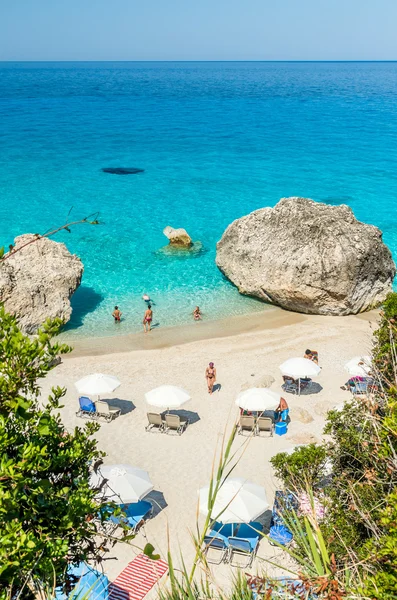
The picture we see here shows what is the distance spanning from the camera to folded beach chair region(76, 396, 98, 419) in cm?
1662

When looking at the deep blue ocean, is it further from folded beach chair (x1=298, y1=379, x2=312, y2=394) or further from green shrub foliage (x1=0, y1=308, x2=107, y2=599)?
green shrub foliage (x1=0, y1=308, x2=107, y2=599)

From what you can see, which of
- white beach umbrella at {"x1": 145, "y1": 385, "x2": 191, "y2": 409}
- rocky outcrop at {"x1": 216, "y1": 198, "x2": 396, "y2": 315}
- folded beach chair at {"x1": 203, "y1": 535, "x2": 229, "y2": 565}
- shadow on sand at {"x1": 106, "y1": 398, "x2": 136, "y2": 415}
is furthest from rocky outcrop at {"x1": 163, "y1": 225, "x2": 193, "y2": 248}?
folded beach chair at {"x1": 203, "y1": 535, "x2": 229, "y2": 565}

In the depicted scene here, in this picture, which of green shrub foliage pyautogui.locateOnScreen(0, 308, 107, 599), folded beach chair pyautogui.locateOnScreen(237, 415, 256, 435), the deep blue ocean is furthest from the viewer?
the deep blue ocean

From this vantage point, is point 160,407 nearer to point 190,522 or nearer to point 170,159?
point 190,522

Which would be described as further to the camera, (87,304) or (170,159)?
(170,159)

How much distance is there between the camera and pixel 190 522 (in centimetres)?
1234

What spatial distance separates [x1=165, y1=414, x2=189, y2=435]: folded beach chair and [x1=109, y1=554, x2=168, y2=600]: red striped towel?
471 centimetres

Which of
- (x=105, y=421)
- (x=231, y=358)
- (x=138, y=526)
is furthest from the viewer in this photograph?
(x=231, y=358)

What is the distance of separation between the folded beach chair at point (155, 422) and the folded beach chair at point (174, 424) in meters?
0.17

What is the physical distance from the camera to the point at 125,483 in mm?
12219

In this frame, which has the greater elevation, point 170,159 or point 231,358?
point 170,159

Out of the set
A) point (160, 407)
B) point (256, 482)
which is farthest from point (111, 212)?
point (256, 482)

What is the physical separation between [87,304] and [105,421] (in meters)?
9.58

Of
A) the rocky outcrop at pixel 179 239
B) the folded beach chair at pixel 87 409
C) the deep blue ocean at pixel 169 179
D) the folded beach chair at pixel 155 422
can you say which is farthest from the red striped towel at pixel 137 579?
the rocky outcrop at pixel 179 239
